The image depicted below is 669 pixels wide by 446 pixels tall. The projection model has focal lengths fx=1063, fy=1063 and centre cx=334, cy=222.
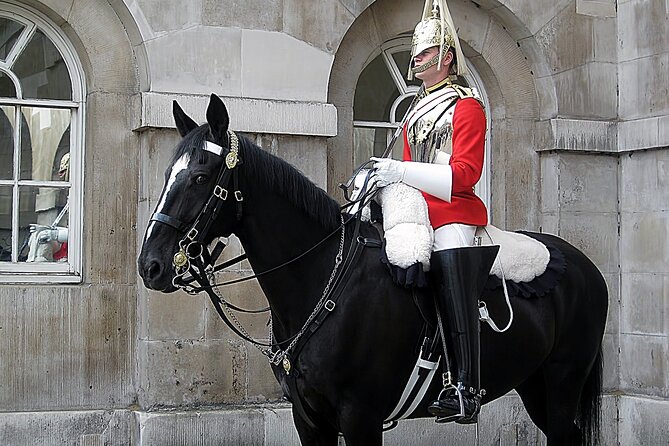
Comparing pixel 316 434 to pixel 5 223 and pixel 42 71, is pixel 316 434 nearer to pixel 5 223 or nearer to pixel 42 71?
pixel 5 223

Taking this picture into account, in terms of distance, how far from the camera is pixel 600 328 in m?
5.90

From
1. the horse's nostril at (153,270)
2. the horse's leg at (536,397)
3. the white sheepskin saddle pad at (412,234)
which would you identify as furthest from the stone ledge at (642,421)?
the horse's nostril at (153,270)

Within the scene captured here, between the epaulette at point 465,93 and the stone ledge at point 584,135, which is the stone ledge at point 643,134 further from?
the epaulette at point 465,93

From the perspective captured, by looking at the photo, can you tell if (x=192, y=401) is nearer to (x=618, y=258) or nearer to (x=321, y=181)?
(x=321, y=181)

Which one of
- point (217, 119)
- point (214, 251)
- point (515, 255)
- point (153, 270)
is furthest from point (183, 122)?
point (515, 255)

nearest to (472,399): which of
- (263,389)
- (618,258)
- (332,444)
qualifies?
(332,444)

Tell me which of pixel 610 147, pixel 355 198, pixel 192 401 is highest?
pixel 610 147

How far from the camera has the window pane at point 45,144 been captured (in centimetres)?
710

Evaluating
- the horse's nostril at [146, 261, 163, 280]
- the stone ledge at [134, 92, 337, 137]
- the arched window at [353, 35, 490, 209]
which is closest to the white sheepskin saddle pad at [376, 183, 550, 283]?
the horse's nostril at [146, 261, 163, 280]

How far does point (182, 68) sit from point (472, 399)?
326 cm

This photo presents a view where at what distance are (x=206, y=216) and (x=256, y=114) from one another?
276 centimetres

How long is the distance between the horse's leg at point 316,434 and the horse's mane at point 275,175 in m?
0.89

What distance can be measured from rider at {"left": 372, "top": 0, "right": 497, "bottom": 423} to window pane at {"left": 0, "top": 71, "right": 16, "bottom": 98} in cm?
307

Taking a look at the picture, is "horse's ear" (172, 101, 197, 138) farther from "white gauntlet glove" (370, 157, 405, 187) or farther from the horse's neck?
"white gauntlet glove" (370, 157, 405, 187)
